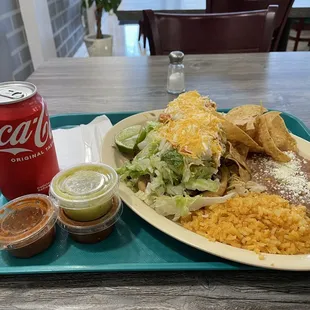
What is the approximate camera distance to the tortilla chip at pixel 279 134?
41.8 inches

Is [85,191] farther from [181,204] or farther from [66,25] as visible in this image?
[66,25]

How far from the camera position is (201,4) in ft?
10.7

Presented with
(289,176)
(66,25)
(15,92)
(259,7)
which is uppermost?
(15,92)

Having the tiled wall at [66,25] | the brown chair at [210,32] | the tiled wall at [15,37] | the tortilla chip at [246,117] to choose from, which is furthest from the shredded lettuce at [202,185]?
the tiled wall at [66,25]

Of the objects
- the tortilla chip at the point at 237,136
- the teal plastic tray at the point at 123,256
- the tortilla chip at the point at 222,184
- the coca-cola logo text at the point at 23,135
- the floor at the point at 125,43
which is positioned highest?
the coca-cola logo text at the point at 23,135

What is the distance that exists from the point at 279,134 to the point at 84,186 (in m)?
0.64

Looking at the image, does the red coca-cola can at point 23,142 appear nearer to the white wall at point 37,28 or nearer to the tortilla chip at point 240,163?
the tortilla chip at point 240,163

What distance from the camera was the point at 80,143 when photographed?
1.20 metres

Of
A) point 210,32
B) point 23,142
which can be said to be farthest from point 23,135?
point 210,32

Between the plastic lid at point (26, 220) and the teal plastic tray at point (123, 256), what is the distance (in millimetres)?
60

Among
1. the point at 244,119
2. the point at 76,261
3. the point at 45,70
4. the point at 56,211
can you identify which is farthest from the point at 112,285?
the point at 45,70

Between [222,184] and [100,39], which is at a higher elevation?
[222,184]

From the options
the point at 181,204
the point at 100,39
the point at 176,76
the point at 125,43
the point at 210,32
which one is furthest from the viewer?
the point at 125,43

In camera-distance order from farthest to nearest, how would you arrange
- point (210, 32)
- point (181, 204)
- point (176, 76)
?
1. point (210, 32)
2. point (176, 76)
3. point (181, 204)
